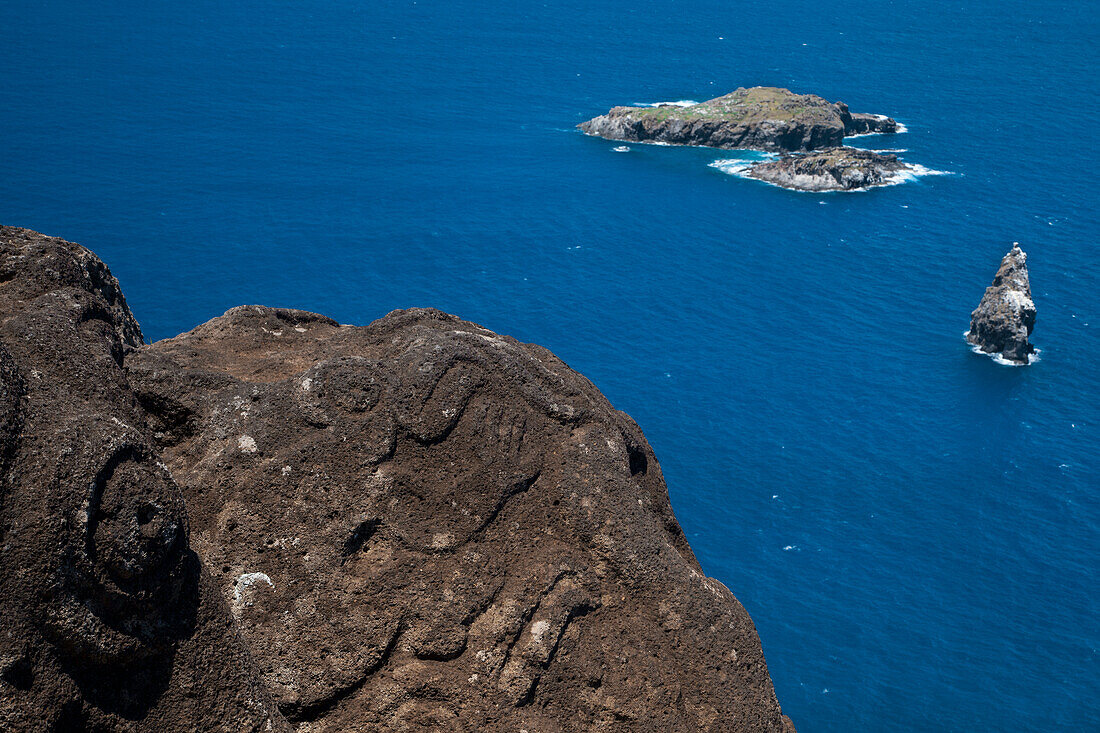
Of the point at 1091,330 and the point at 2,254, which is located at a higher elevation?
the point at 2,254

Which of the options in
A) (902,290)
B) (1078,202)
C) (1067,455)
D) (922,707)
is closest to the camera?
(922,707)

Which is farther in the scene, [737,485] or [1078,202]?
[1078,202]

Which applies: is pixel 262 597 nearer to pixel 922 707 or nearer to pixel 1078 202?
pixel 922 707

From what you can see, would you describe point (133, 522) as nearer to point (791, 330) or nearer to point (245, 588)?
point (245, 588)

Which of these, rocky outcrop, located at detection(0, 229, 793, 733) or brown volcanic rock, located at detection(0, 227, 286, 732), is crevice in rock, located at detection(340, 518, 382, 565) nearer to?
rocky outcrop, located at detection(0, 229, 793, 733)

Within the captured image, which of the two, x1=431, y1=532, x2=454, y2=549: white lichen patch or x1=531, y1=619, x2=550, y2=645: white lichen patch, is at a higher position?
x1=431, y1=532, x2=454, y2=549: white lichen patch

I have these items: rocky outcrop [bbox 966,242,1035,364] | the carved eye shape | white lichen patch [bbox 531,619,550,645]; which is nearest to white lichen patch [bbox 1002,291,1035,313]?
rocky outcrop [bbox 966,242,1035,364]

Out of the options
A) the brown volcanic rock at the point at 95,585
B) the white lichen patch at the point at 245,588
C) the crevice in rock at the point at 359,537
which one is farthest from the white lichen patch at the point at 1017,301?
the brown volcanic rock at the point at 95,585

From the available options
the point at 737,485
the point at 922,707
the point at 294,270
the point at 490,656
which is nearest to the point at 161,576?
the point at 490,656
